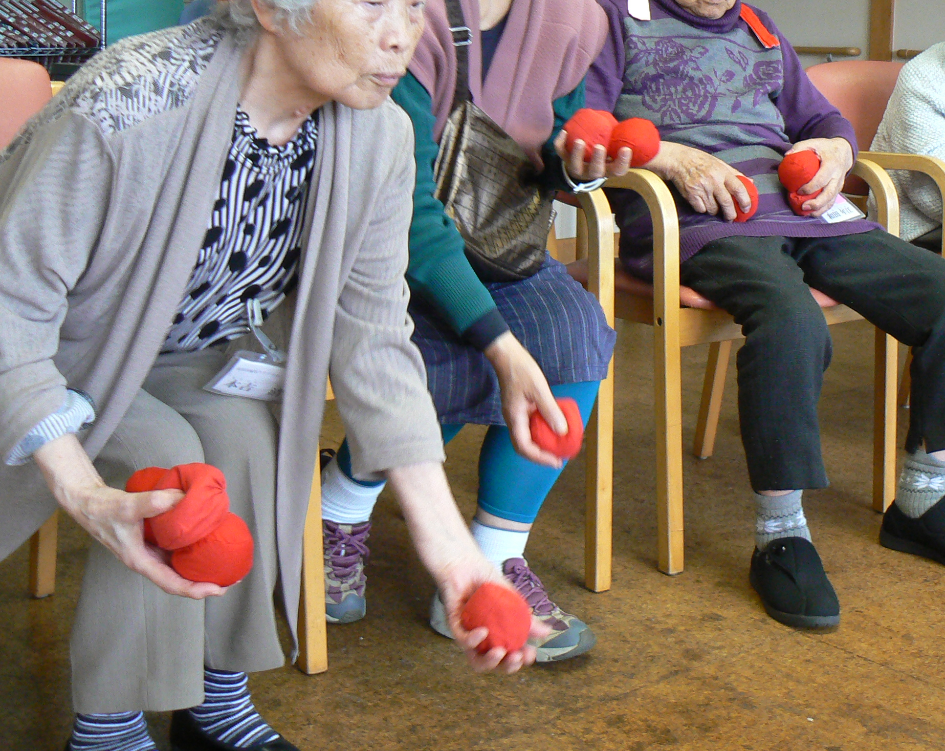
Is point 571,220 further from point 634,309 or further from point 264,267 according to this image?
point 264,267

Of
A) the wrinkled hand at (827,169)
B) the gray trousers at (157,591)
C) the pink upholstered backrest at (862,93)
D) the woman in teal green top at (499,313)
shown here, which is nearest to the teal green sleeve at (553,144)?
the woman in teal green top at (499,313)

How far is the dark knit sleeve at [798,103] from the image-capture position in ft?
6.63

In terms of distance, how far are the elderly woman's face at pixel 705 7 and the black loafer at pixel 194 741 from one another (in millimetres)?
1468

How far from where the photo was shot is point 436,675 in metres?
1.43

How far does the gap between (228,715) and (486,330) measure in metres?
0.57

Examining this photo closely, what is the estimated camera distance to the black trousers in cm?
160

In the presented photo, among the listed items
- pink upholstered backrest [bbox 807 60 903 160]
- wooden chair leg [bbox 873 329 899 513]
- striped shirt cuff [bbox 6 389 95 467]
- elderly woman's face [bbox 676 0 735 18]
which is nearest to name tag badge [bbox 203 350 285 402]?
striped shirt cuff [bbox 6 389 95 467]

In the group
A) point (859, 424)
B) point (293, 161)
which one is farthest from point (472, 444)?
point (293, 161)

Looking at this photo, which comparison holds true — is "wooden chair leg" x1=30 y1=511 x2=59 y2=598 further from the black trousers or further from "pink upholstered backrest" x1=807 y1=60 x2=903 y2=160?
"pink upholstered backrest" x1=807 y1=60 x2=903 y2=160

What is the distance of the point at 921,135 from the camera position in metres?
2.21

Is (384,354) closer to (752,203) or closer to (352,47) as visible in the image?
(352,47)

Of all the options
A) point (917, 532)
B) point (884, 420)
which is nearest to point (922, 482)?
point (917, 532)

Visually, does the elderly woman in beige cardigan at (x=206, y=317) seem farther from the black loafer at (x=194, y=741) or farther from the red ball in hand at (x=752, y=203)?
the red ball in hand at (x=752, y=203)

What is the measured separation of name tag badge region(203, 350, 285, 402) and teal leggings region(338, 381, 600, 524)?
374mm
